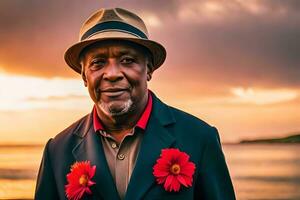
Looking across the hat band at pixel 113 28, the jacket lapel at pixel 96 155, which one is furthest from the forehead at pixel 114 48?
the jacket lapel at pixel 96 155

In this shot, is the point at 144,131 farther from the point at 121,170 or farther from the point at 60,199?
the point at 60,199

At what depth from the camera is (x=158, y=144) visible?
4.95 m

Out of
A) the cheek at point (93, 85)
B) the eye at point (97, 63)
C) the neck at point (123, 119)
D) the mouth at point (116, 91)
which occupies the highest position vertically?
the eye at point (97, 63)

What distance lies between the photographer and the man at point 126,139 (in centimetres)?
473

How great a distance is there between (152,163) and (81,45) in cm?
85

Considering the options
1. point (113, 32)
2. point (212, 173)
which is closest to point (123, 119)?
point (113, 32)

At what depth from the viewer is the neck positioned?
4.78 metres

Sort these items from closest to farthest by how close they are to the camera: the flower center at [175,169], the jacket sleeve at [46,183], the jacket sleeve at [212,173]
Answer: the flower center at [175,169], the jacket sleeve at [212,173], the jacket sleeve at [46,183]

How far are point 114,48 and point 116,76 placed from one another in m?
0.20

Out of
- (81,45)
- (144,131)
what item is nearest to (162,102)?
(144,131)

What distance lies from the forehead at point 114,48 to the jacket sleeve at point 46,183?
33.1 inches

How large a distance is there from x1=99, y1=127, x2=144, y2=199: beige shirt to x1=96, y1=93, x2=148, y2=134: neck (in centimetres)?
4

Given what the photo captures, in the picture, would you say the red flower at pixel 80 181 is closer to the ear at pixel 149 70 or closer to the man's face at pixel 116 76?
the man's face at pixel 116 76

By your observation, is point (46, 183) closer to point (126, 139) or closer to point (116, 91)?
point (126, 139)
